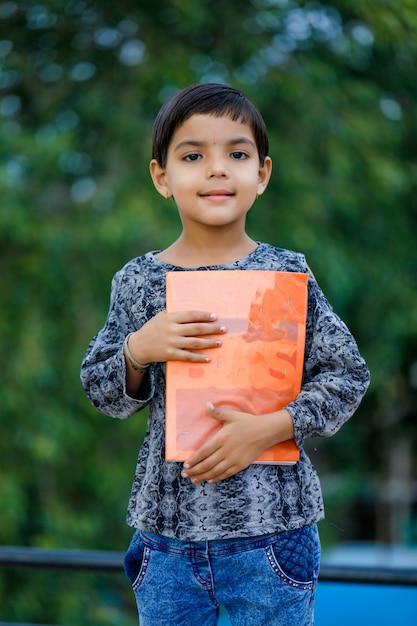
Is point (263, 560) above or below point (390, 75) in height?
below

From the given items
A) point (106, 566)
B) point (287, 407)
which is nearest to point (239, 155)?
point (287, 407)

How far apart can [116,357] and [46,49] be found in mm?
3868

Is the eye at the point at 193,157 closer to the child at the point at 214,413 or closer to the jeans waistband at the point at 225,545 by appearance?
the child at the point at 214,413

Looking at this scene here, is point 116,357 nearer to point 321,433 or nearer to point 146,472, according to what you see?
point 146,472

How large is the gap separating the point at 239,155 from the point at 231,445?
414 millimetres

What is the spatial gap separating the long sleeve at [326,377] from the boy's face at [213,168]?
17 cm

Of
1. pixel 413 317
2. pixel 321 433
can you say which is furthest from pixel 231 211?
pixel 413 317

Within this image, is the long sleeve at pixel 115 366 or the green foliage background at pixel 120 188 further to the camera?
the green foliage background at pixel 120 188

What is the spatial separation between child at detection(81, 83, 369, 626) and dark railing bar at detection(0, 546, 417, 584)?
72 centimetres

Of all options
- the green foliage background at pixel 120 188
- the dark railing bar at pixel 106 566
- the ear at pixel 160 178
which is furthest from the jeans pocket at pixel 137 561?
the green foliage background at pixel 120 188

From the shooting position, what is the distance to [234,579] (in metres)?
1.17

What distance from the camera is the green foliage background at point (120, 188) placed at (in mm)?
4082

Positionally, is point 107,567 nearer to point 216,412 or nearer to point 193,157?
point 216,412

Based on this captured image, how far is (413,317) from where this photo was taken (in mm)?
4664
